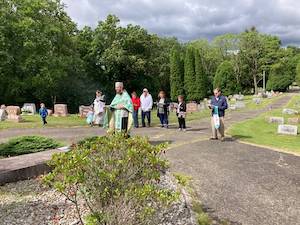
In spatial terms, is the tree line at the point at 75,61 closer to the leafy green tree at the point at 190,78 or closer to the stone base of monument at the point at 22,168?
the leafy green tree at the point at 190,78

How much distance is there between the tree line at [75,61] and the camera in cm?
3039

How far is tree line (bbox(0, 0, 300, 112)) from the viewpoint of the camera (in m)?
30.4

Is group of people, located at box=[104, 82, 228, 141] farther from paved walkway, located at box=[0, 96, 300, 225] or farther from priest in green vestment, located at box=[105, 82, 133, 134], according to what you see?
paved walkway, located at box=[0, 96, 300, 225]

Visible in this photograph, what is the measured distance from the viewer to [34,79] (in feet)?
100

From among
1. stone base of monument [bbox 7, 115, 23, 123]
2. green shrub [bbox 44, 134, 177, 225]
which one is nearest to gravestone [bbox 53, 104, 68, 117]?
stone base of monument [bbox 7, 115, 23, 123]

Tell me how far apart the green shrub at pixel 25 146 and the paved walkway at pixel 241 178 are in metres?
3.17

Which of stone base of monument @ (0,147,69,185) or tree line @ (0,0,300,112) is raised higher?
tree line @ (0,0,300,112)

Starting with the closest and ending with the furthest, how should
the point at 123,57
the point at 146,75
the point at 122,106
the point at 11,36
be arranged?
1. the point at 122,106
2. the point at 11,36
3. the point at 123,57
4. the point at 146,75

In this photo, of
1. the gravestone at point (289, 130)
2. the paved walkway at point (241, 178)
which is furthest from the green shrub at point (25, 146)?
the gravestone at point (289, 130)

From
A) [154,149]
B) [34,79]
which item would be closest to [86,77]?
[34,79]

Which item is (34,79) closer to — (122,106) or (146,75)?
(146,75)

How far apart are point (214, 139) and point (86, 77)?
31.0 meters

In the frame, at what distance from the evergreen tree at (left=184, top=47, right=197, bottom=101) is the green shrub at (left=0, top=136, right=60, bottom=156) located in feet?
131

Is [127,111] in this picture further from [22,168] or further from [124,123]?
[22,168]
